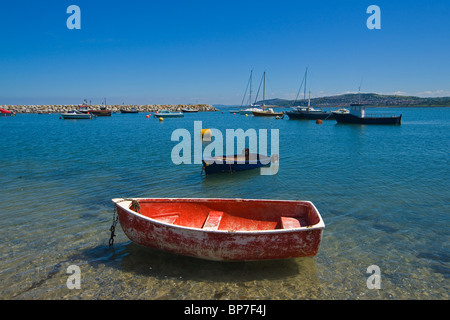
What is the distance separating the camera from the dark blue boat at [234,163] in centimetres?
1786

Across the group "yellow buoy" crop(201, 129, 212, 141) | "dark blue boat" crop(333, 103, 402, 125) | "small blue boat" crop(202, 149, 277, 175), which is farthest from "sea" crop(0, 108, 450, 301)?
"dark blue boat" crop(333, 103, 402, 125)

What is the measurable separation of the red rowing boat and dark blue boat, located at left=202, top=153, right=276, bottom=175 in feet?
28.0

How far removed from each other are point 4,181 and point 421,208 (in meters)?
21.9

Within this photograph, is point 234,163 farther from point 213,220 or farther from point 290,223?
point 290,223

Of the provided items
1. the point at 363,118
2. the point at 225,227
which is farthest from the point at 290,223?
the point at 363,118

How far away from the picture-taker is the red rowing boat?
7.04 m

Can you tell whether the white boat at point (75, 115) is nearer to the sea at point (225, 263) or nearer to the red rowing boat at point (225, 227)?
→ the sea at point (225, 263)

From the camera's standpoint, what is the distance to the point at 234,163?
60.0 feet

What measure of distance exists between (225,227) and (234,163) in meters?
9.63

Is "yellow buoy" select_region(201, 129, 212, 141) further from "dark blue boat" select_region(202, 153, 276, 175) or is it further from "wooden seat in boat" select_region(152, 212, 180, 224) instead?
"wooden seat in boat" select_region(152, 212, 180, 224)

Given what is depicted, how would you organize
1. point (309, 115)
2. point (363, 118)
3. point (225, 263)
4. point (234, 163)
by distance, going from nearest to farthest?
point (225, 263), point (234, 163), point (363, 118), point (309, 115)
